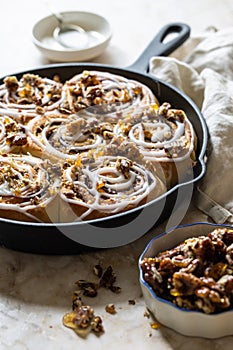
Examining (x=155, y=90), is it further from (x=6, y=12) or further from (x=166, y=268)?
(x=6, y=12)

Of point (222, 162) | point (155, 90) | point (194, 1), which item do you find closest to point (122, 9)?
point (194, 1)

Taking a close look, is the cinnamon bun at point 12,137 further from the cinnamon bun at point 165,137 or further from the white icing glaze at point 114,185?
the cinnamon bun at point 165,137

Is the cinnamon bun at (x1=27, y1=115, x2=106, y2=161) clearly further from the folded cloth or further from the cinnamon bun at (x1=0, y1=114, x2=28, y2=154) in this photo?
the folded cloth

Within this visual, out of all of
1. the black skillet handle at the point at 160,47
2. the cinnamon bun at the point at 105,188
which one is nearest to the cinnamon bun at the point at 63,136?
the cinnamon bun at the point at 105,188

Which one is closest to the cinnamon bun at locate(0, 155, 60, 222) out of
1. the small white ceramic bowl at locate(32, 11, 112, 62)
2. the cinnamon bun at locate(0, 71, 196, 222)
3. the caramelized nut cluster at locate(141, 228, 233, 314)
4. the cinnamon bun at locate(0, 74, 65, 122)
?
A: the cinnamon bun at locate(0, 71, 196, 222)

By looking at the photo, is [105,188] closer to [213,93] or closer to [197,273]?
[197,273]
